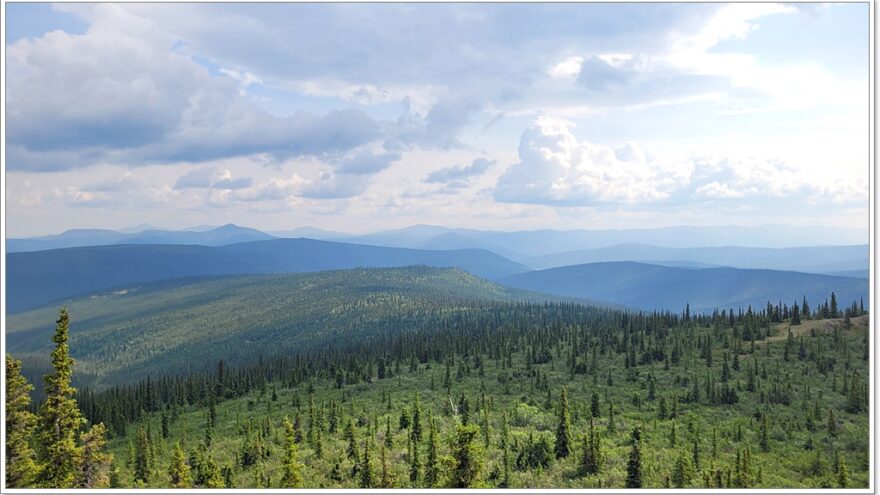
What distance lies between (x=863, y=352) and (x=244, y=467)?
10332 cm

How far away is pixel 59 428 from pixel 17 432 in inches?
154

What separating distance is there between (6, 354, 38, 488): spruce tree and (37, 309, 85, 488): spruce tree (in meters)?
1.16

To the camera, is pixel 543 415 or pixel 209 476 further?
pixel 543 415

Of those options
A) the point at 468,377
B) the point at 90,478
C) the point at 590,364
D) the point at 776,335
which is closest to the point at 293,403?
the point at 468,377

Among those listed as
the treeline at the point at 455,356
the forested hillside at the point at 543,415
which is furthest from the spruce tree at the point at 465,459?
the treeline at the point at 455,356

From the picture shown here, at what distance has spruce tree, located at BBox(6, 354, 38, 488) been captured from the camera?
36438 millimetres

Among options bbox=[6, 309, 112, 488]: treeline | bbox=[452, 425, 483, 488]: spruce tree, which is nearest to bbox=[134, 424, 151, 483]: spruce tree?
bbox=[6, 309, 112, 488]: treeline

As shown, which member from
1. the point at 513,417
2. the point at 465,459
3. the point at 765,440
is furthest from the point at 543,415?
the point at 465,459

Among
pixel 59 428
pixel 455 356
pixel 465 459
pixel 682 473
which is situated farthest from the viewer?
pixel 455 356

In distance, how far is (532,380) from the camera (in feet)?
347

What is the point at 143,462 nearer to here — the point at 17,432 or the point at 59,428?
the point at 17,432

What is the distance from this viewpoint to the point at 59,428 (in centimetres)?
3588

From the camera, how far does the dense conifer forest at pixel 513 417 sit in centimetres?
4584

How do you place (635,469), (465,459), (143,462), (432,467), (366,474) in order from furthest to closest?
(143,462), (432,467), (366,474), (635,469), (465,459)
